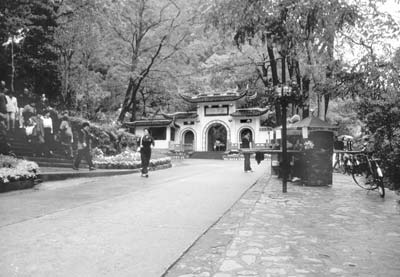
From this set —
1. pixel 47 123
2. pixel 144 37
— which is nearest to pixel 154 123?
pixel 144 37

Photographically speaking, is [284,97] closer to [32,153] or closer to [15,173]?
[15,173]

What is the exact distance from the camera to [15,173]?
30.2ft

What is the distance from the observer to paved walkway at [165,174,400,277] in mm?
3680

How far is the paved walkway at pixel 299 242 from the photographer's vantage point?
3680 mm

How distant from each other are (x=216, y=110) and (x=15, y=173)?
32454 millimetres

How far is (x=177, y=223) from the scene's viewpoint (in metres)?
5.62

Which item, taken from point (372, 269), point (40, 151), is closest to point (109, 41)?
point (40, 151)

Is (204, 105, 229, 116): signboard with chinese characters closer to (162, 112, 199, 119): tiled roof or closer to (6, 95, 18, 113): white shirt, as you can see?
(162, 112, 199, 119): tiled roof

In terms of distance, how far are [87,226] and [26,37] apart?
58.3ft

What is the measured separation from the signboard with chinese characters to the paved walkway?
3294cm

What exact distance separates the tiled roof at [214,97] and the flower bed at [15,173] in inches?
1179

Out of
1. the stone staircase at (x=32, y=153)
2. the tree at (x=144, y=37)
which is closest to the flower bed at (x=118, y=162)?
the stone staircase at (x=32, y=153)

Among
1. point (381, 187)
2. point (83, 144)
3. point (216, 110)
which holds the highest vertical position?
point (216, 110)

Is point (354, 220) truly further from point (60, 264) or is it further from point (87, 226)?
point (60, 264)
